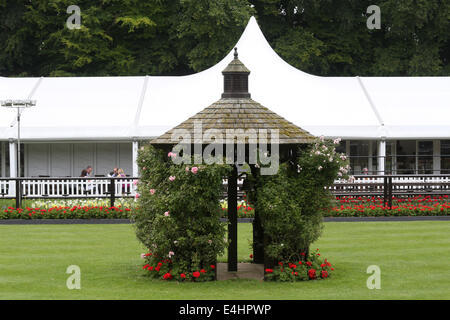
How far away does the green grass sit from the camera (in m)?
10.3

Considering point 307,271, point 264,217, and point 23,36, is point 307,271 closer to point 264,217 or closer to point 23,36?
point 264,217

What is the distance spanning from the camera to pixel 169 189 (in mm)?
11469

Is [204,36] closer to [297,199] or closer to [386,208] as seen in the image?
[386,208]

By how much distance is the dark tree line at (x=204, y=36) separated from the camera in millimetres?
38062

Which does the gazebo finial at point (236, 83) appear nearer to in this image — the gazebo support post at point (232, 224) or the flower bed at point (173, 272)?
the gazebo support post at point (232, 224)

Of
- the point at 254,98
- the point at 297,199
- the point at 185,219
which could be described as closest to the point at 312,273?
the point at 297,199

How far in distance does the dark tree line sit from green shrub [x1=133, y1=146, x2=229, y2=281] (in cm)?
2611

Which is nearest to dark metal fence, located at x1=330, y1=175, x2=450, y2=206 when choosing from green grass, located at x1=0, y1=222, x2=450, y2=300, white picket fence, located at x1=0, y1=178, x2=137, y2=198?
green grass, located at x1=0, y1=222, x2=450, y2=300

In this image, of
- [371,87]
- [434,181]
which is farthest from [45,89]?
[434,181]

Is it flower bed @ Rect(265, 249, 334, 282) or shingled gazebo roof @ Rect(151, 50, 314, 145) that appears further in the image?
shingled gazebo roof @ Rect(151, 50, 314, 145)

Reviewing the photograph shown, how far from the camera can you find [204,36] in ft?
126

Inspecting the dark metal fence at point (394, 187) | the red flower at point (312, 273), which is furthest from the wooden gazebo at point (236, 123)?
the dark metal fence at point (394, 187)

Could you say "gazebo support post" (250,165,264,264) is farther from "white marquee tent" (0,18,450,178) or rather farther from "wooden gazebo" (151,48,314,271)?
"white marquee tent" (0,18,450,178)

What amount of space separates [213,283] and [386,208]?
11.3 meters
